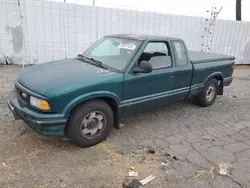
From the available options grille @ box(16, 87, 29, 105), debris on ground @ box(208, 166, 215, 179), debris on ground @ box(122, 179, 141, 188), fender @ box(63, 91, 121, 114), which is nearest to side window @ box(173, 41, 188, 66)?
fender @ box(63, 91, 121, 114)

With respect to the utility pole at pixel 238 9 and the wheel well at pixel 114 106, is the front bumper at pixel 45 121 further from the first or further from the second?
the utility pole at pixel 238 9

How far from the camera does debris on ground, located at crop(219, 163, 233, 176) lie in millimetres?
3060

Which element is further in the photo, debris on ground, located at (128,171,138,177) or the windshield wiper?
the windshield wiper

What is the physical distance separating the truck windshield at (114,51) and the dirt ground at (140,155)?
4.04 ft

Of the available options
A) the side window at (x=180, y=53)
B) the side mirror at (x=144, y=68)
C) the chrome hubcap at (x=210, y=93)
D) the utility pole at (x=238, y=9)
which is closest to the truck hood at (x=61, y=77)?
the side mirror at (x=144, y=68)

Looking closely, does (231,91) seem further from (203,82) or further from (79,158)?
(79,158)

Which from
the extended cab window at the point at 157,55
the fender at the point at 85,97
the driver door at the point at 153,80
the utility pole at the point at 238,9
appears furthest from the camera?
the utility pole at the point at 238,9

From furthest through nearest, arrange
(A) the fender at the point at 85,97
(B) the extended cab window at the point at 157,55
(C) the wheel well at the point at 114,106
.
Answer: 1. (B) the extended cab window at the point at 157,55
2. (C) the wheel well at the point at 114,106
3. (A) the fender at the point at 85,97

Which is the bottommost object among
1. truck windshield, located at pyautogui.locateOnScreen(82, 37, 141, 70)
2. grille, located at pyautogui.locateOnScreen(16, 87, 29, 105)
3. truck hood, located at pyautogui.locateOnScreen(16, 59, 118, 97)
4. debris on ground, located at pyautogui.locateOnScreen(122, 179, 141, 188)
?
debris on ground, located at pyautogui.locateOnScreen(122, 179, 141, 188)

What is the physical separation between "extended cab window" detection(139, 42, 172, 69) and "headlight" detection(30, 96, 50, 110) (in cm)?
182

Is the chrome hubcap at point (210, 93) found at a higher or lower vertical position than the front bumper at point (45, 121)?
lower

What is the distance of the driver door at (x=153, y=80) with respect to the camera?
3.77 metres

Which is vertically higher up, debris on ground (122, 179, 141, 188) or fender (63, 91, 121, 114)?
fender (63, 91, 121, 114)

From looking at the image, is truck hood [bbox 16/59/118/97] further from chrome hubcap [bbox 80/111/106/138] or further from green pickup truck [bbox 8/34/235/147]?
chrome hubcap [bbox 80/111/106/138]
